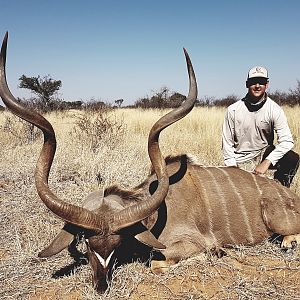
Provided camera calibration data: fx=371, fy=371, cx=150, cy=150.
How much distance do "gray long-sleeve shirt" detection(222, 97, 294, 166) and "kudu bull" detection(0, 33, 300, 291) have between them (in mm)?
809

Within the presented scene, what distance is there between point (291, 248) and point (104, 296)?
5.50ft

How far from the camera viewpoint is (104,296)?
2457 mm

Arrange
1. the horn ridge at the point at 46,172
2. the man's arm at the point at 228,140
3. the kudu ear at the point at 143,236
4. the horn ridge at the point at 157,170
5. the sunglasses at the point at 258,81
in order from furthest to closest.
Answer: the man's arm at the point at 228,140 < the sunglasses at the point at 258,81 < the kudu ear at the point at 143,236 < the horn ridge at the point at 157,170 < the horn ridge at the point at 46,172

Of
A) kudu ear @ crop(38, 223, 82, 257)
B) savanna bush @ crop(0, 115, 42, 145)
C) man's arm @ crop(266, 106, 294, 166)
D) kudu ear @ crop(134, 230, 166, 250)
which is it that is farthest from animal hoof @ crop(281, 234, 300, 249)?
savanna bush @ crop(0, 115, 42, 145)

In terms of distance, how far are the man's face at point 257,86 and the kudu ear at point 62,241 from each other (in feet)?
8.40

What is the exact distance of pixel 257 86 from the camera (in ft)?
13.4

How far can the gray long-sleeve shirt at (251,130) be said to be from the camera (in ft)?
13.5

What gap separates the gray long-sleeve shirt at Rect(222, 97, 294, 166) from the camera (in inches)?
162

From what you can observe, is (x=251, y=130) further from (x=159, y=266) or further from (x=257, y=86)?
(x=159, y=266)

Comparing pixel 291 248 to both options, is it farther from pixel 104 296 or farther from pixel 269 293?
pixel 104 296

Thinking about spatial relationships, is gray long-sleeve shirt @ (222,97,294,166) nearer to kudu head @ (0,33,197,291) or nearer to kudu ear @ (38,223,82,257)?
kudu head @ (0,33,197,291)

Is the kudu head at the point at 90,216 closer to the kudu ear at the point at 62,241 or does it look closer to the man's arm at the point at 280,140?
the kudu ear at the point at 62,241

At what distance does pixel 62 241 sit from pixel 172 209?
0.97 m

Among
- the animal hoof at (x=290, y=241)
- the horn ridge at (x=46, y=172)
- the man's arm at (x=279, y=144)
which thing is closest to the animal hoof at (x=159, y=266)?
the horn ridge at (x=46, y=172)
